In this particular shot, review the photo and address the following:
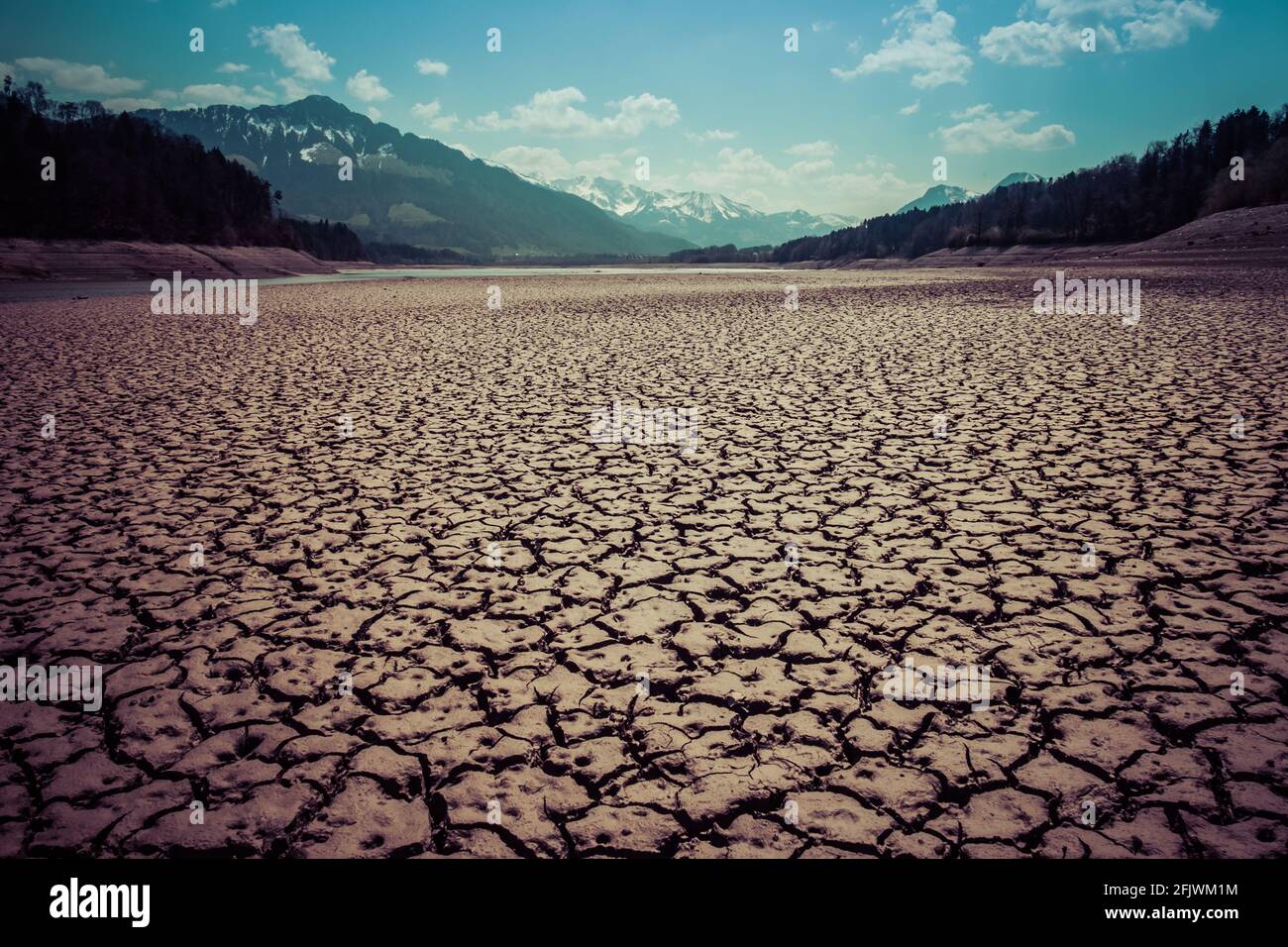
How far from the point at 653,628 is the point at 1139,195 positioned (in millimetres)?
105268

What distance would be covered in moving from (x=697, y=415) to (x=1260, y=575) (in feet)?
17.5

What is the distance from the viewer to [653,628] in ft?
11.2

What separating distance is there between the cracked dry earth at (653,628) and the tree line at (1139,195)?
68.1m

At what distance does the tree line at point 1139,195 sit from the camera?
62.9 metres

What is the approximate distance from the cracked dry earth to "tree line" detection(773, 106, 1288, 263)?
68.1m
